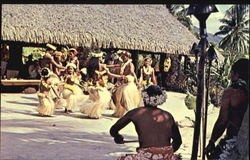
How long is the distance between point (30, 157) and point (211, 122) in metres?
5.08

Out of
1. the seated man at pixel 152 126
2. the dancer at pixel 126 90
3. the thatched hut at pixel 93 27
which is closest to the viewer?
the seated man at pixel 152 126

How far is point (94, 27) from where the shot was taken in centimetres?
1270

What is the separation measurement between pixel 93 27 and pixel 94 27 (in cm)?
4

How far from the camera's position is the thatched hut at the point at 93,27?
11.6 meters

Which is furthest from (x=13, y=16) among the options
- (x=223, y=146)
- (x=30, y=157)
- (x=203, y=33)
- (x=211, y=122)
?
(x=223, y=146)

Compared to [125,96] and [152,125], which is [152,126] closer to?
[152,125]

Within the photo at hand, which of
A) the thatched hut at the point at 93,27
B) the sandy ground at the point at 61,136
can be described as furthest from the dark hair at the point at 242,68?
the thatched hut at the point at 93,27

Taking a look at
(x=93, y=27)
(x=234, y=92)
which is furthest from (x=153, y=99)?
(x=93, y=27)

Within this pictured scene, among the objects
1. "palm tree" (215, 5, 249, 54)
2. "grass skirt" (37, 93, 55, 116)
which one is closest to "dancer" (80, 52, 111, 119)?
"grass skirt" (37, 93, 55, 116)

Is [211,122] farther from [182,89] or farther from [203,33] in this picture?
[182,89]

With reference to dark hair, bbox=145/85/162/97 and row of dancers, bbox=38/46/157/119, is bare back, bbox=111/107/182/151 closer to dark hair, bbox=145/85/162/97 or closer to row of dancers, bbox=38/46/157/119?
dark hair, bbox=145/85/162/97

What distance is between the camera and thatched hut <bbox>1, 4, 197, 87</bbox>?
455 inches

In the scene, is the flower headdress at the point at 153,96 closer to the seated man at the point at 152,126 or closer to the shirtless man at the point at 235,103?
the seated man at the point at 152,126

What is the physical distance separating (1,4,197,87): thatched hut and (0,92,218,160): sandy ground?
121 inches
